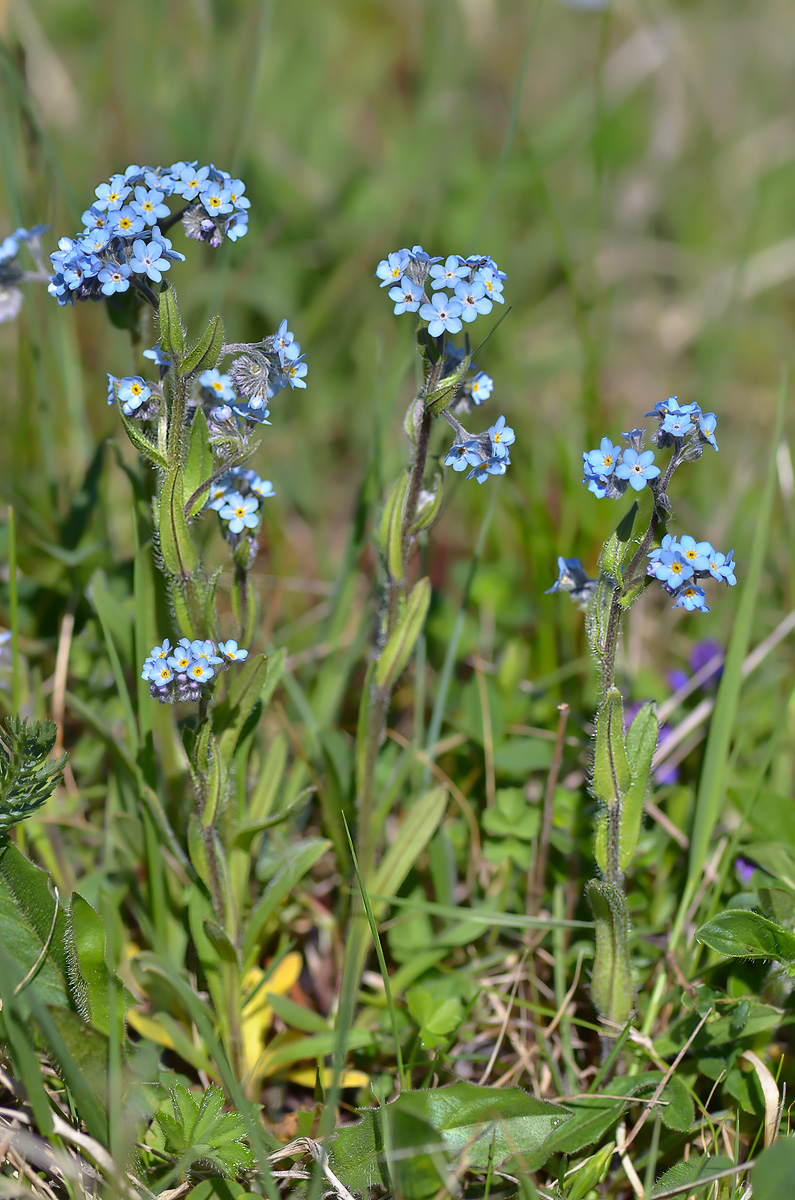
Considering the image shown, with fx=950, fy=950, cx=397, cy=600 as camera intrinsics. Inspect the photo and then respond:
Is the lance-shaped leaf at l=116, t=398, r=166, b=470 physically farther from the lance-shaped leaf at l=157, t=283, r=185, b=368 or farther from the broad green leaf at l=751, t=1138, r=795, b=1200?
the broad green leaf at l=751, t=1138, r=795, b=1200

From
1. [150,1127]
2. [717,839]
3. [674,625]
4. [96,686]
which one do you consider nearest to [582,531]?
[674,625]

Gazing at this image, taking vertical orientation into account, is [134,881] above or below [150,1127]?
above

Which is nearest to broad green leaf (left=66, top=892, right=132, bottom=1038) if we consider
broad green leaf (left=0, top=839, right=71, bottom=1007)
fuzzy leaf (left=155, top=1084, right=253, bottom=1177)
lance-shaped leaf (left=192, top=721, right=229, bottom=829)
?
broad green leaf (left=0, top=839, right=71, bottom=1007)

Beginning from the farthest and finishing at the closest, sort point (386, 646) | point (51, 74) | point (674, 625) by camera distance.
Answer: point (51, 74), point (674, 625), point (386, 646)

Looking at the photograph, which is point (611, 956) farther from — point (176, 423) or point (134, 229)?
point (134, 229)

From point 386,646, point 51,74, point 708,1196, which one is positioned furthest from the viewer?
point 51,74

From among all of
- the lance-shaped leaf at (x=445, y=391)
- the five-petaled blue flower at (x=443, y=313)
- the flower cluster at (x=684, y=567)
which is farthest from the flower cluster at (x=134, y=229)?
the flower cluster at (x=684, y=567)

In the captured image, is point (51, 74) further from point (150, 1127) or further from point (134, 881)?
point (150, 1127)
